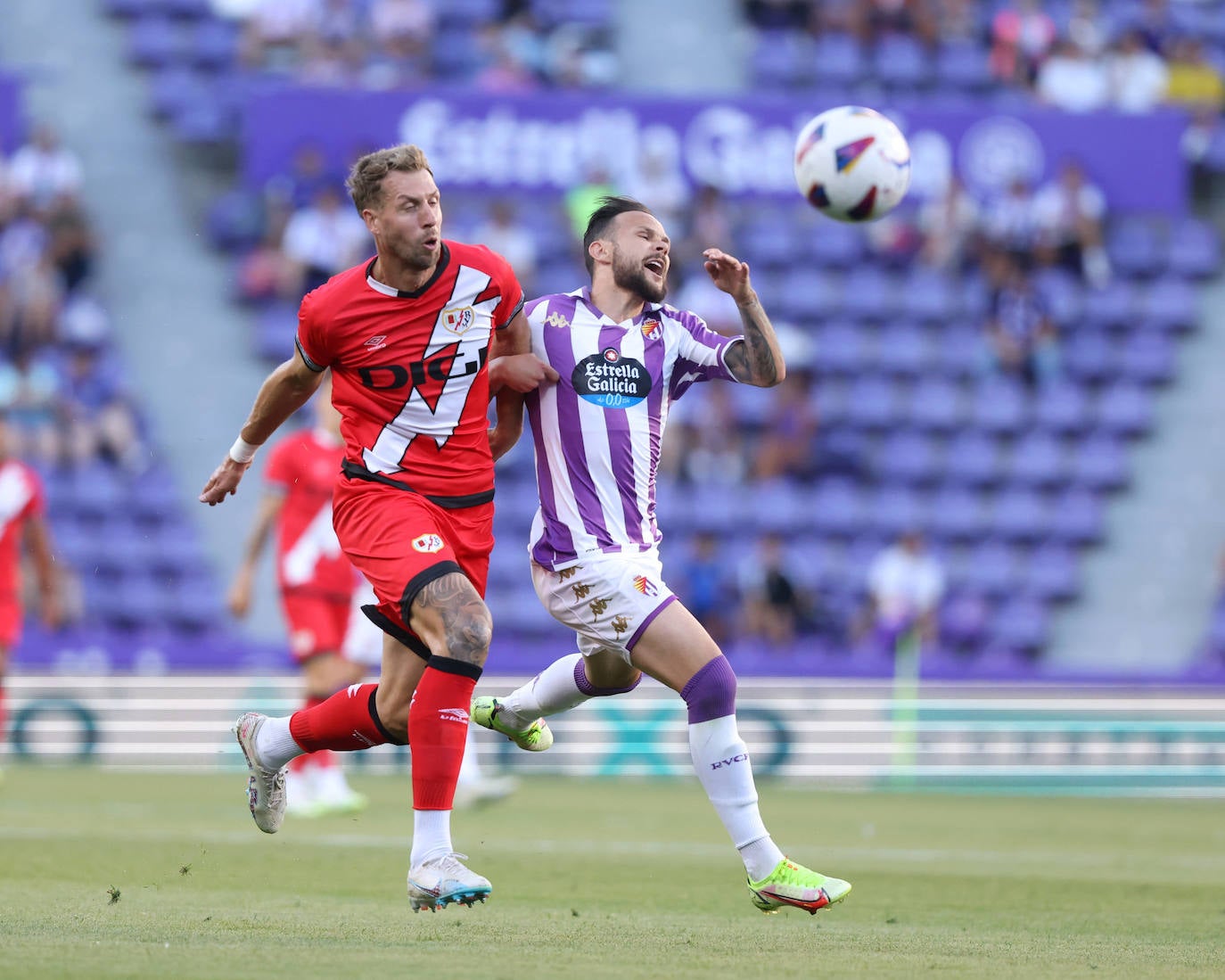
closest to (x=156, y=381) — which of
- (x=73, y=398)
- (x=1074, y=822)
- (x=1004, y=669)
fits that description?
(x=73, y=398)

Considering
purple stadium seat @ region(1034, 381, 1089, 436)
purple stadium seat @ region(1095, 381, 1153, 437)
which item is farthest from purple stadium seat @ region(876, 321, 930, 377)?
purple stadium seat @ region(1095, 381, 1153, 437)

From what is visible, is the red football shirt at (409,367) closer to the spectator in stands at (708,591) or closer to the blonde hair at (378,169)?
the blonde hair at (378,169)

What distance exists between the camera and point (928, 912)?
7.14 m

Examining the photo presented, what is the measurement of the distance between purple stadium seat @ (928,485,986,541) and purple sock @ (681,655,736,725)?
1089 centimetres

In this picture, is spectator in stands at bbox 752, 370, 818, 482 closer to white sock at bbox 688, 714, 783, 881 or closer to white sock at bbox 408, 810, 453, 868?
white sock at bbox 688, 714, 783, 881

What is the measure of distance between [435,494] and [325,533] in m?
4.60

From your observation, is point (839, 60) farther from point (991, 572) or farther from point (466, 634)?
point (466, 634)

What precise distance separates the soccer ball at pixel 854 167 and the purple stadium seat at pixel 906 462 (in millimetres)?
9747

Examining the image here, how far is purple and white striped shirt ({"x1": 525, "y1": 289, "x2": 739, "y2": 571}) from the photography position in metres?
6.88

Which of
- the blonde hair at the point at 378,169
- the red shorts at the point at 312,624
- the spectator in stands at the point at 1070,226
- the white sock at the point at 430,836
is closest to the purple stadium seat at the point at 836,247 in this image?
the spectator in stands at the point at 1070,226

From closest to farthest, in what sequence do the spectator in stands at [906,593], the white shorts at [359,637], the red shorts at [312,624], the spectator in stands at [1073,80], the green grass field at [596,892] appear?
1. the green grass field at [596,892]
2. the red shorts at [312,624]
3. the white shorts at [359,637]
4. the spectator in stands at [906,593]
5. the spectator in stands at [1073,80]

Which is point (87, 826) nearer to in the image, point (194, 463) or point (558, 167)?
point (194, 463)

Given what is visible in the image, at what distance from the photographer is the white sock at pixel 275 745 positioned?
7.10m

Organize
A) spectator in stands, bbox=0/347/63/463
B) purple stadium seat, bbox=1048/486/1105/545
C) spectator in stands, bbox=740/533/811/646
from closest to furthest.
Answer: spectator in stands, bbox=740/533/811/646, spectator in stands, bbox=0/347/63/463, purple stadium seat, bbox=1048/486/1105/545
